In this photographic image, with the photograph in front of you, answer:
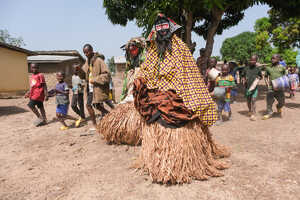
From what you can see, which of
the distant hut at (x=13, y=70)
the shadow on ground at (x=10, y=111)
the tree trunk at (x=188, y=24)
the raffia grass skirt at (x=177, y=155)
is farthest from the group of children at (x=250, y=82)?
the distant hut at (x=13, y=70)

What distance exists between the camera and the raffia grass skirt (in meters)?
2.43

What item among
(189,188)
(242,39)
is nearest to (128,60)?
(189,188)

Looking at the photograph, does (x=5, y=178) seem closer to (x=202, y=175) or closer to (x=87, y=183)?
(x=87, y=183)

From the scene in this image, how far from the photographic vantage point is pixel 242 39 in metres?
60.9

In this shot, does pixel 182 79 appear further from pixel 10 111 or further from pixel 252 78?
pixel 10 111

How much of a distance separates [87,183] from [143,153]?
813 mm

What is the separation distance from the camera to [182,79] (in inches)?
104

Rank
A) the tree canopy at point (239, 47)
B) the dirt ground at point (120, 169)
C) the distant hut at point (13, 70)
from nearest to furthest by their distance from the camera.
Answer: the dirt ground at point (120, 169) → the distant hut at point (13, 70) → the tree canopy at point (239, 47)

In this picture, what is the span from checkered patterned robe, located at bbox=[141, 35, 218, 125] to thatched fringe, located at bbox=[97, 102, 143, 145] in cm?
115

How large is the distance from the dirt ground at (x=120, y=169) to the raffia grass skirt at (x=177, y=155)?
0.38 ft

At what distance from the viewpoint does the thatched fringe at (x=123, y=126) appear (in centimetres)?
375

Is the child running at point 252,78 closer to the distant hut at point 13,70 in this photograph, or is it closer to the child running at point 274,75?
the child running at point 274,75

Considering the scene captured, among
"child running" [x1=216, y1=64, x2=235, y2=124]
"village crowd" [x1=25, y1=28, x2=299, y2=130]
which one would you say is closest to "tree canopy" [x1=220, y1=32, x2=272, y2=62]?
"village crowd" [x1=25, y1=28, x2=299, y2=130]

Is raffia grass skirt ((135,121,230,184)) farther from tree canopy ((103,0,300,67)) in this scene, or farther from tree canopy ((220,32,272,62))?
tree canopy ((220,32,272,62))
